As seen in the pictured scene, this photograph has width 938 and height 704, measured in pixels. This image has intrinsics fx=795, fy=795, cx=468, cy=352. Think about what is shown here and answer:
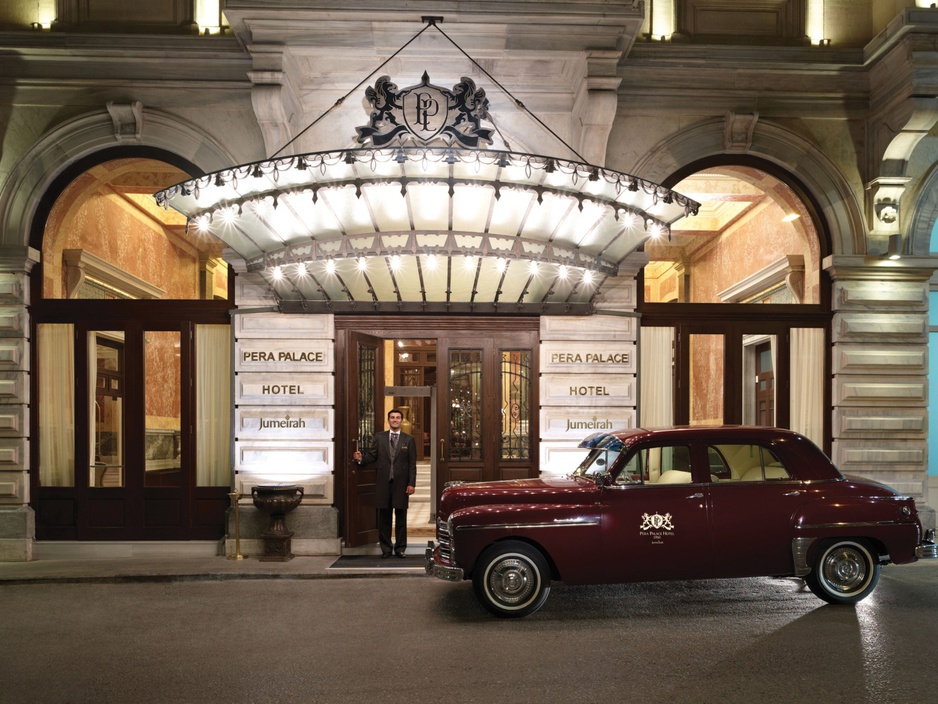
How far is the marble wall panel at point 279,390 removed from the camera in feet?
37.7

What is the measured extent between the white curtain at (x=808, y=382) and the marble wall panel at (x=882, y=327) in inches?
15.1

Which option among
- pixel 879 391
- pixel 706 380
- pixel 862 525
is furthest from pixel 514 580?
pixel 706 380

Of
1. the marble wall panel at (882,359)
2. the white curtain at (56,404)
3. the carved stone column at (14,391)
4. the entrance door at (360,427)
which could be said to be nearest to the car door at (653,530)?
the entrance door at (360,427)

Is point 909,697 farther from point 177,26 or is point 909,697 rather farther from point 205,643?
point 177,26

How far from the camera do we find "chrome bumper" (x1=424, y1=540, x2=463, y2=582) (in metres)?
7.77

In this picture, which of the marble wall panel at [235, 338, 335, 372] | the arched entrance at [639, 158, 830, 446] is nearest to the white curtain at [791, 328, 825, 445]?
the arched entrance at [639, 158, 830, 446]

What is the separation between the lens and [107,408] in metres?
11.9

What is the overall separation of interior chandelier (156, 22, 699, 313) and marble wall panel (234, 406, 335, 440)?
1.48 meters

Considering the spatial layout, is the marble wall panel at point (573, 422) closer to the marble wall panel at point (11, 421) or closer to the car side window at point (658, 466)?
the car side window at point (658, 466)

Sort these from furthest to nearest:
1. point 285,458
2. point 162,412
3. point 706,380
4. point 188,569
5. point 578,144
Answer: point 706,380
point 162,412
point 578,144
point 285,458
point 188,569

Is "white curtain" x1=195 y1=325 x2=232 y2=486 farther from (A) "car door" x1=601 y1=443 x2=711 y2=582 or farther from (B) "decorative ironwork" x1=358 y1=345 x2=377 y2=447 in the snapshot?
(A) "car door" x1=601 y1=443 x2=711 y2=582

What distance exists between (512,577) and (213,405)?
234 inches

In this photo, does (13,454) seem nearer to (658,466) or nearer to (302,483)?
(302,483)

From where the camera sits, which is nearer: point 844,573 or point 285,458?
point 844,573
